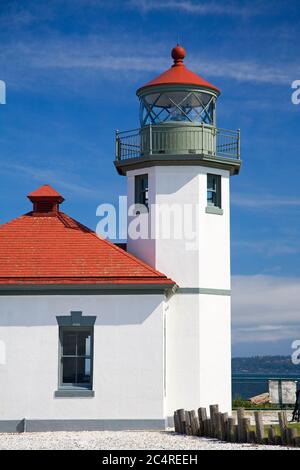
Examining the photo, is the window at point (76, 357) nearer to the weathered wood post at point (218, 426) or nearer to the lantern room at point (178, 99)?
the weathered wood post at point (218, 426)

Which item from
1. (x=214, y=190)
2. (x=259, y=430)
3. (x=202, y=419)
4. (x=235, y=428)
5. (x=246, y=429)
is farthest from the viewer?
(x=214, y=190)

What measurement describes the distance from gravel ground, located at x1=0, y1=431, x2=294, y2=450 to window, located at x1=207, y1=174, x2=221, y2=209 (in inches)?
268

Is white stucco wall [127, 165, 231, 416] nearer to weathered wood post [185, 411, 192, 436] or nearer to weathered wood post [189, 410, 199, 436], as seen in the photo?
weathered wood post [185, 411, 192, 436]

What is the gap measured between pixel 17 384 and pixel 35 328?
1461mm

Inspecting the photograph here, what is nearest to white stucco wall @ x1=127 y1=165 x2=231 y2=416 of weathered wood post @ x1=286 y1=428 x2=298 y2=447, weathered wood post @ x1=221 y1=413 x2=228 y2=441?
weathered wood post @ x1=221 y1=413 x2=228 y2=441

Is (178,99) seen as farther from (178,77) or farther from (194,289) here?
(194,289)

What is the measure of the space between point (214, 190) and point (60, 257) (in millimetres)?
4929

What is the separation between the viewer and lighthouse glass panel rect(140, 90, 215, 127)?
2598 centimetres

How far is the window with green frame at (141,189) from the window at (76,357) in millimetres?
4378

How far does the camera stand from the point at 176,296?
24.8m

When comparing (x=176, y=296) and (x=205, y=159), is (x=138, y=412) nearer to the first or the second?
(x=176, y=296)

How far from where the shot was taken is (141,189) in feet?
85.2

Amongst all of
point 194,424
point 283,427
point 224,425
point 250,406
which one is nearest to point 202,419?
point 194,424

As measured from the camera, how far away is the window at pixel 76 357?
2323 cm
